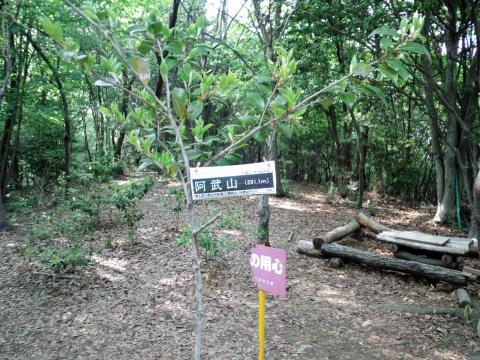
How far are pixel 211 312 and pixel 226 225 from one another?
2088 mm

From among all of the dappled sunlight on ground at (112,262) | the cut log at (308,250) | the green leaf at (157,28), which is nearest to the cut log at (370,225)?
the cut log at (308,250)

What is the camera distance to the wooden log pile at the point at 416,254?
5391 millimetres

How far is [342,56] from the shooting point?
33.5ft

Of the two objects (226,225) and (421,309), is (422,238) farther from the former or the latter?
(226,225)

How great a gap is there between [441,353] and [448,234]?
5.88 meters

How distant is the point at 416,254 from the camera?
6348 millimetres

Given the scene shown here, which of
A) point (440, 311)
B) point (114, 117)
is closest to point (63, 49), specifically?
point (114, 117)

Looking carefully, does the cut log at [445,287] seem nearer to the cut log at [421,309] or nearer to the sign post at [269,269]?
the cut log at [421,309]

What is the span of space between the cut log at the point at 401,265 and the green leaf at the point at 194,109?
15.7ft

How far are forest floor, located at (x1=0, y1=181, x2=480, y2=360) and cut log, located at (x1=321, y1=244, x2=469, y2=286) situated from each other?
0.64ft

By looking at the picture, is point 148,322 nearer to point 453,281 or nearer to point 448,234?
point 453,281

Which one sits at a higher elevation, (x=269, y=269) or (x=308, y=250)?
(x=269, y=269)

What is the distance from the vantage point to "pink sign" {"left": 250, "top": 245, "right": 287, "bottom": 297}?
227 cm

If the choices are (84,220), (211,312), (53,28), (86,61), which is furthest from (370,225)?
(53,28)
